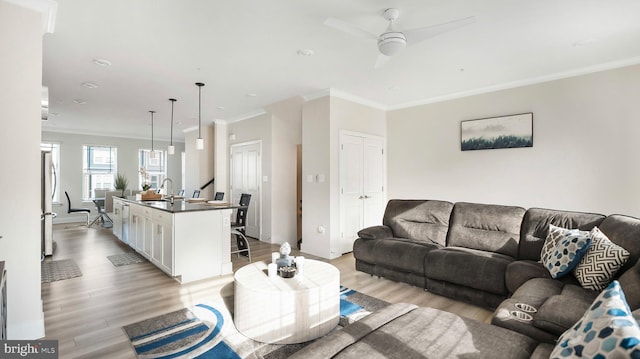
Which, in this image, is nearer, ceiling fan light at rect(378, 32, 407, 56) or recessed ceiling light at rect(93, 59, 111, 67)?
ceiling fan light at rect(378, 32, 407, 56)

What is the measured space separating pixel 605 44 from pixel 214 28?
12.8ft

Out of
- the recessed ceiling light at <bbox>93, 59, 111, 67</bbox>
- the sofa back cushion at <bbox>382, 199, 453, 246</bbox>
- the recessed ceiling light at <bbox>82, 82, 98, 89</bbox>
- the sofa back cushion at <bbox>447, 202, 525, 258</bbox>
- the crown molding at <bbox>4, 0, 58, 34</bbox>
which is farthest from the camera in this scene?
the recessed ceiling light at <bbox>82, 82, 98, 89</bbox>

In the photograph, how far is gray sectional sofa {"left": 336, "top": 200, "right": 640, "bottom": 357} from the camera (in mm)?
1770

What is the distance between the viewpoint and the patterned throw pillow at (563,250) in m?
2.35

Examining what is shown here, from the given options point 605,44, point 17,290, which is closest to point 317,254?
point 17,290

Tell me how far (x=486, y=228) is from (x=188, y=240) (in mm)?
3474

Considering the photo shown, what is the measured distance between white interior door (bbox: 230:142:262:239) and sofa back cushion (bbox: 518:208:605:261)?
4.52 meters

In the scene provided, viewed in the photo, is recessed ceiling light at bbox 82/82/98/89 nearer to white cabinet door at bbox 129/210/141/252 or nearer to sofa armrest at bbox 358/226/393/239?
white cabinet door at bbox 129/210/141/252

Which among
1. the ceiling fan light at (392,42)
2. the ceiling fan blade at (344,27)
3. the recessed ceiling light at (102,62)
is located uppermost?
the recessed ceiling light at (102,62)

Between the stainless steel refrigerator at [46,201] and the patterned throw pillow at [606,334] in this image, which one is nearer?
the patterned throw pillow at [606,334]

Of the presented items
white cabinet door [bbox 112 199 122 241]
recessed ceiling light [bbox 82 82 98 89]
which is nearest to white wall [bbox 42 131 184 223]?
white cabinet door [bbox 112 199 122 241]

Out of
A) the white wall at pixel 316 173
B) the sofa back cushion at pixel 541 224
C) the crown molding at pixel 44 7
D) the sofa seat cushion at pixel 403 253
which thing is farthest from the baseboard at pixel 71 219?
the sofa back cushion at pixel 541 224

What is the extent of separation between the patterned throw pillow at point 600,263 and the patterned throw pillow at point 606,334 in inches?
50.9

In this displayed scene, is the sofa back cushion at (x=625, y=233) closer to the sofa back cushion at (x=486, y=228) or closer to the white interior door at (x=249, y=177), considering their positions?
the sofa back cushion at (x=486, y=228)
